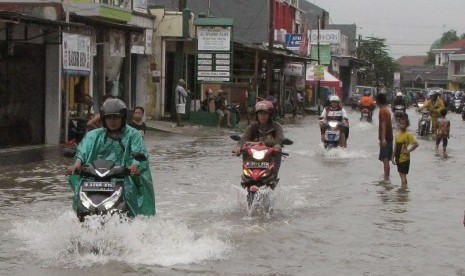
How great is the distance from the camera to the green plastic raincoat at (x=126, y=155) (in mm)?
8430

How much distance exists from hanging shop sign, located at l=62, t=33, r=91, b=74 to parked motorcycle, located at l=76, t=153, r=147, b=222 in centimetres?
1332

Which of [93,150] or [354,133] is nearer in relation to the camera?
[93,150]

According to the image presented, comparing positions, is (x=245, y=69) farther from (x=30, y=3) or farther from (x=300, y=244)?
(x=300, y=244)

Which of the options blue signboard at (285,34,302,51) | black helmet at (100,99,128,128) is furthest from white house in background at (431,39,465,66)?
black helmet at (100,99,128,128)

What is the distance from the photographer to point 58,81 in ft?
72.5

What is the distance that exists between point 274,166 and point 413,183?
5680mm

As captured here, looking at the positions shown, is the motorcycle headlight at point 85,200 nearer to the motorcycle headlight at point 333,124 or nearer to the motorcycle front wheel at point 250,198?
the motorcycle front wheel at point 250,198

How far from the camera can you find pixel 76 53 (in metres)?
21.5

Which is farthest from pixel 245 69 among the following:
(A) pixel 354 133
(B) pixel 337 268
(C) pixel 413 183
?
(B) pixel 337 268

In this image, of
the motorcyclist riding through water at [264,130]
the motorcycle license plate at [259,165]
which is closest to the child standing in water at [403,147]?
the motorcyclist riding through water at [264,130]

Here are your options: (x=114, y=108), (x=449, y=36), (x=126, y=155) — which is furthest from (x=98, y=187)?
(x=449, y=36)

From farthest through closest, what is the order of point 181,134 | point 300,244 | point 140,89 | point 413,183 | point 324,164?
1. point 140,89
2. point 181,134
3. point 324,164
4. point 413,183
5. point 300,244

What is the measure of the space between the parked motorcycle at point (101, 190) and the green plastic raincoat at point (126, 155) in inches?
10.9

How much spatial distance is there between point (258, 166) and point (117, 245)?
332cm
